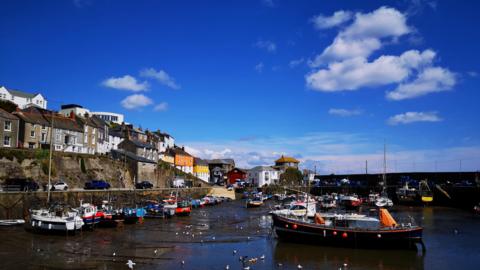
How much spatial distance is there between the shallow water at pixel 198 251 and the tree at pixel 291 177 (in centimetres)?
9422

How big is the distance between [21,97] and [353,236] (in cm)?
8618

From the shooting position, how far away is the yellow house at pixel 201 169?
393ft

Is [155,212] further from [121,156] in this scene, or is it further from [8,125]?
[121,156]

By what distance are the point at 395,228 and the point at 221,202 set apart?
55851 mm

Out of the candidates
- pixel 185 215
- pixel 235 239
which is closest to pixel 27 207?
pixel 185 215

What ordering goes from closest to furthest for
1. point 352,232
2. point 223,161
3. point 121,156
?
point 352,232 → point 121,156 → point 223,161

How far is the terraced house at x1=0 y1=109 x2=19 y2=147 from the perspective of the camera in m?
57.7

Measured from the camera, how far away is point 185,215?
5419 centimetres

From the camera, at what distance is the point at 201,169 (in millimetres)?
124062

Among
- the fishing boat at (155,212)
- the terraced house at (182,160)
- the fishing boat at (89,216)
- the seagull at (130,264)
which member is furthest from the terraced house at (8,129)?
the terraced house at (182,160)

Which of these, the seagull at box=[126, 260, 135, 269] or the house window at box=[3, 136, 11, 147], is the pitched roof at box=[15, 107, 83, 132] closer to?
the house window at box=[3, 136, 11, 147]

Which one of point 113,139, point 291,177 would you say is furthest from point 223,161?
point 113,139

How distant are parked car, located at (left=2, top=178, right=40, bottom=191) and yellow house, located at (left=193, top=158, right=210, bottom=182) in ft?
236

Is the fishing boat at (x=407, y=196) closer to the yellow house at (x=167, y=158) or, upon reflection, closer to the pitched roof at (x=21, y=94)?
the yellow house at (x=167, y=158)
